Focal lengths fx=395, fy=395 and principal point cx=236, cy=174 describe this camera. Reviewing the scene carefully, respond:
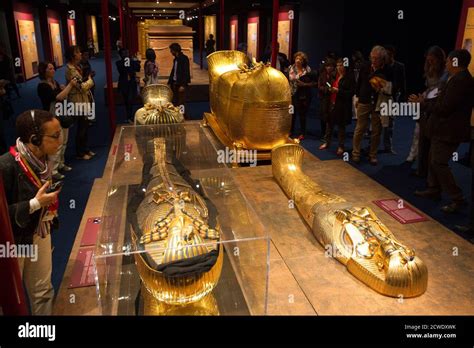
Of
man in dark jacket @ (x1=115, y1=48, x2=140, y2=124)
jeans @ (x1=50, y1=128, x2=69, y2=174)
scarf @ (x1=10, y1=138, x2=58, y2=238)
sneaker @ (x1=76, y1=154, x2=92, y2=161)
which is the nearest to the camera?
scarf @ (x1=10, y1=138, x2=58, y2=238)

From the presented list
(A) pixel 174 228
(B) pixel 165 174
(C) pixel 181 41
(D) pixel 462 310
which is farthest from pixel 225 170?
(C) pixel 181 41

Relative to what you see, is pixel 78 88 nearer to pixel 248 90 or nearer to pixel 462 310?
pixel 248 90

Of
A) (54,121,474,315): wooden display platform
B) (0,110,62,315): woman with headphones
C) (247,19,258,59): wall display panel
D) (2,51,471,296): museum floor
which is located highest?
(247,19,258,59): wall display panel

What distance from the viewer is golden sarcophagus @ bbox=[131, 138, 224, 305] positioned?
187 centimetres

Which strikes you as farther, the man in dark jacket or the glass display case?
the man in dark jacket

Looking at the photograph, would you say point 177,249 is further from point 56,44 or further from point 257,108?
point 56,44

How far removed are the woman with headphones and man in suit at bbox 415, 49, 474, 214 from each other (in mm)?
3323

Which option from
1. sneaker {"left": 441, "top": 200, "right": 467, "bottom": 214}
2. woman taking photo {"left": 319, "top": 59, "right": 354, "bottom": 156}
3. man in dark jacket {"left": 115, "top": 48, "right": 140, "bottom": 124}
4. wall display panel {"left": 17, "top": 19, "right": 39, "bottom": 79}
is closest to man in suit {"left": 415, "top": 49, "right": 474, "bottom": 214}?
sneaker {"left": 441, "top": 200, "right": 467, "bottom": 214}

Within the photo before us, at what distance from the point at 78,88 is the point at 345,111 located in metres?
3.61

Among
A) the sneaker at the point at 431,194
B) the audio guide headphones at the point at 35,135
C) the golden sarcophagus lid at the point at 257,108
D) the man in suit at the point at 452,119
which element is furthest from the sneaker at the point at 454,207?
the audio guide headphones at the point at 35,135

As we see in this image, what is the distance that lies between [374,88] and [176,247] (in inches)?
156

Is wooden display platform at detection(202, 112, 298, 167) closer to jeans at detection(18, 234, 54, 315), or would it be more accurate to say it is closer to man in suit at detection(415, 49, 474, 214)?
man in suit at detection(415, 49, 474, 214)

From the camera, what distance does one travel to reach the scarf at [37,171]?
1.98 meters

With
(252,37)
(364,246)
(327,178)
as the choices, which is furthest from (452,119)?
(252,37)
